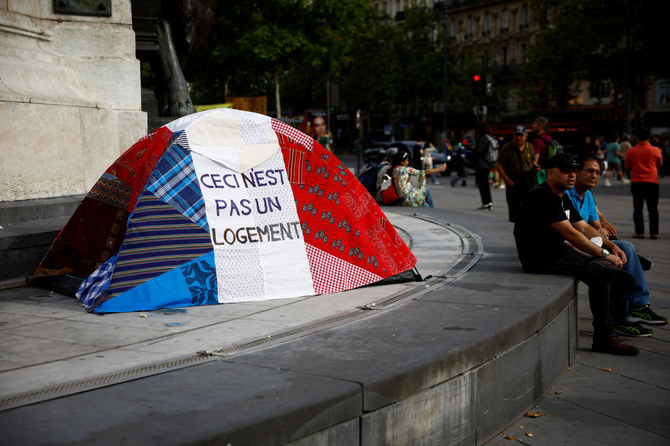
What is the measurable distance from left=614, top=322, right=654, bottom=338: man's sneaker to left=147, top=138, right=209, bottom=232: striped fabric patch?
3188 mm

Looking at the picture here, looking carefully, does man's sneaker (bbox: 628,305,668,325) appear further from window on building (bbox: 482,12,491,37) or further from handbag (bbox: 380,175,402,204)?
window on building (bbox: 482,12,491,37)

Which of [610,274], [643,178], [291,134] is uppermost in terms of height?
[291,134]

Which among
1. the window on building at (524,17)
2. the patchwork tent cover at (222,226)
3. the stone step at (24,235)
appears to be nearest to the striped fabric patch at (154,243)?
the patchwork tent cover at (222,226)

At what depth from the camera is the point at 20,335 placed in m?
4.39

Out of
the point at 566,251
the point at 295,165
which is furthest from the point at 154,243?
the point at 566,251

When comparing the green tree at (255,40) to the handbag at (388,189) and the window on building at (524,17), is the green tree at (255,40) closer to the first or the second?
the handbag at (388,189)

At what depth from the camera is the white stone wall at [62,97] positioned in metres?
6.93

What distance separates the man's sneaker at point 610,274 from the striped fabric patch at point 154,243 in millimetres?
2613

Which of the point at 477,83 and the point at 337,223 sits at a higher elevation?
the point at 477,83

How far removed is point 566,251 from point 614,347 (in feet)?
2.41

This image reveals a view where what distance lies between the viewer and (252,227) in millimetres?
5504

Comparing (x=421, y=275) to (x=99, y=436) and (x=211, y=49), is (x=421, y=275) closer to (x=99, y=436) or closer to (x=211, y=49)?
(x=99, y=436)

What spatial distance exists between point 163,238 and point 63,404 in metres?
2.34

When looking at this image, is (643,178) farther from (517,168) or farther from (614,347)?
(614,347)
